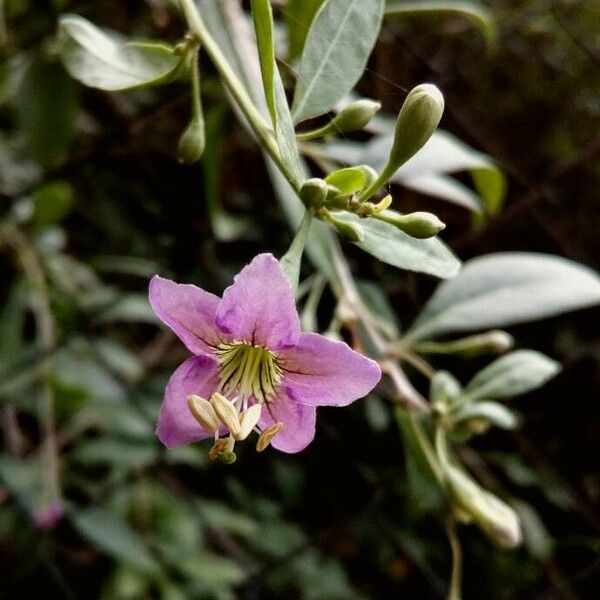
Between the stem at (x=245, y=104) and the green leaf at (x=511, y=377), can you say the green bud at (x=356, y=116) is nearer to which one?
the stem at (x=245, y=104)

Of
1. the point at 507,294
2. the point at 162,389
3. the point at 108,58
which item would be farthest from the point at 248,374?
the point at 162,389

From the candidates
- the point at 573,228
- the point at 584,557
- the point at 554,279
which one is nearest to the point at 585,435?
the point at 584,557

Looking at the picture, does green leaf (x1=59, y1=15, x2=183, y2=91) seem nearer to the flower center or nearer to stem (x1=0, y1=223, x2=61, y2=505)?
the flower center

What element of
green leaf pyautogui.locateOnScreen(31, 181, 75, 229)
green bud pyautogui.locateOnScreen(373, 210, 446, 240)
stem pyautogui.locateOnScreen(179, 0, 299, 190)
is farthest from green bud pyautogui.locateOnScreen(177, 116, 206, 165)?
green leaf pyautogui.locateOnScreen(31, 181, 75, 229)

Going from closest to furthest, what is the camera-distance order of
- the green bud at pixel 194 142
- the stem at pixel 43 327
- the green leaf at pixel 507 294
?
the green bud at pixel 194 142, the green leaf at pixel 507 294, the stem at pixel 43 327

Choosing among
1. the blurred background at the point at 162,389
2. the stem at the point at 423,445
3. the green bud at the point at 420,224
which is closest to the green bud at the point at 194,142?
the green bud at the point at 420,224

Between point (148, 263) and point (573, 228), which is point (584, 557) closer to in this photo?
point (573, 228)

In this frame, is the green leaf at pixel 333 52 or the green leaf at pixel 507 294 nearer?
the green leaf at pixel 333 52

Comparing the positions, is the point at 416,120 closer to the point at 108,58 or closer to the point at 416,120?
the point at 416,120
